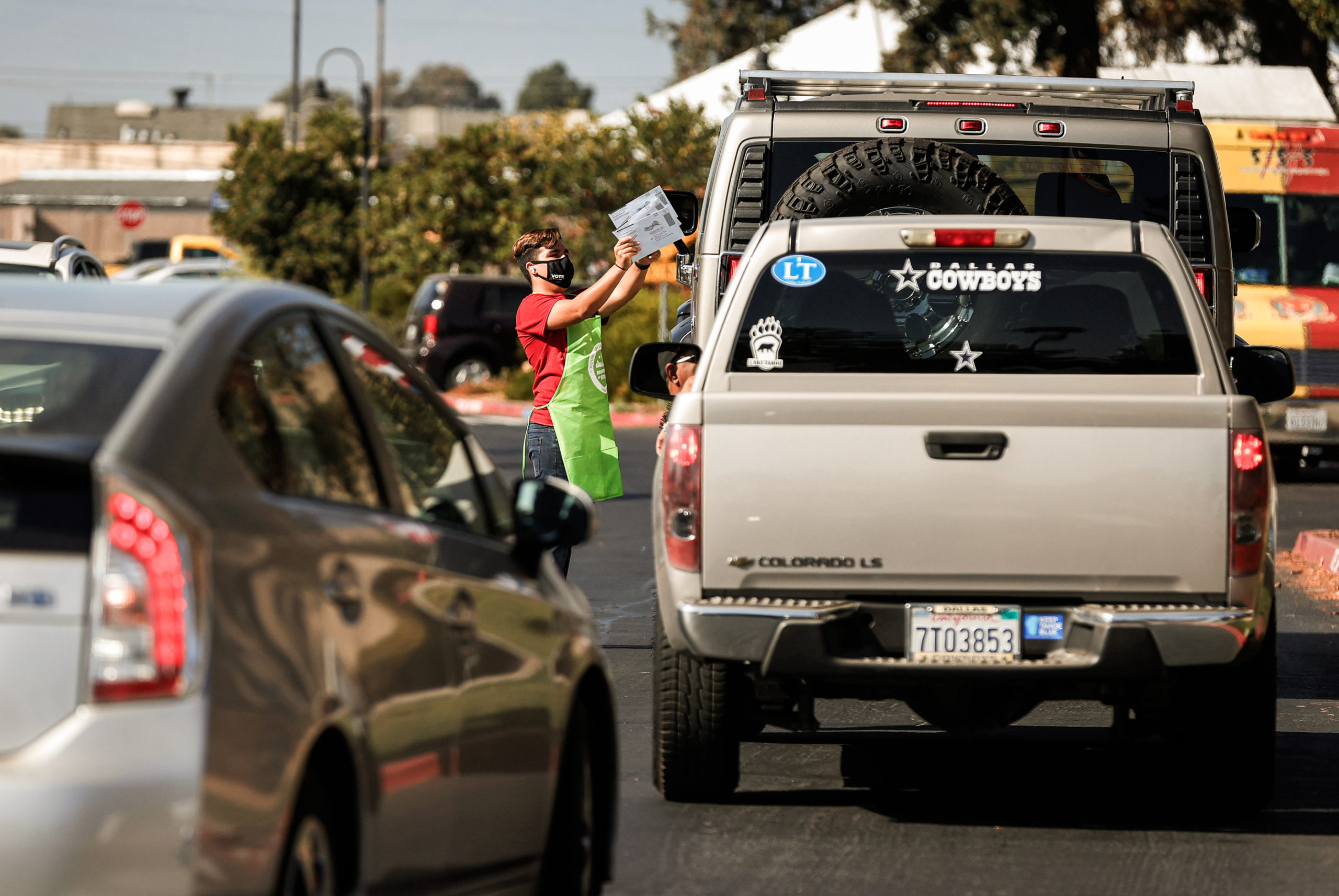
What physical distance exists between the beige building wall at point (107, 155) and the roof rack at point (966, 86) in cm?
9205

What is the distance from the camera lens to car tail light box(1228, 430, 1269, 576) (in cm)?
595

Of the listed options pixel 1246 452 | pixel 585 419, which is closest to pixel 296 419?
pixel 1246 452

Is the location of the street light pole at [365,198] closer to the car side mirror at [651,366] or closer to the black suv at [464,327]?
the black suv at [464,327]

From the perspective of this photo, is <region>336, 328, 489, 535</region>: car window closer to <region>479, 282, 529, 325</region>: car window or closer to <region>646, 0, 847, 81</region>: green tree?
<region>479, 282, 529, 325</region>: car window

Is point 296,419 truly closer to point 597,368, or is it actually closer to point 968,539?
point 968,539

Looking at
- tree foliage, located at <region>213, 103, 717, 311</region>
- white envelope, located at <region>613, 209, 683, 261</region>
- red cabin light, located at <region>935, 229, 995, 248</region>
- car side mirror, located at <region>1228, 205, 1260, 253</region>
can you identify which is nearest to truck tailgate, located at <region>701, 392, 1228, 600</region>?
red cabin light, located at <region>935, 229, 995, 248</region>

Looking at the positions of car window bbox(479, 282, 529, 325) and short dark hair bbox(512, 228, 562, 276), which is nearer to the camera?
short dark hair bbox(512, 228, 562, 276)

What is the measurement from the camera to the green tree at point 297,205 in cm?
4344

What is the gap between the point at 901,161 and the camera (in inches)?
343

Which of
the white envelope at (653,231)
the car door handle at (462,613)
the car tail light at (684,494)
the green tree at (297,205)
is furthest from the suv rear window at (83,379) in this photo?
the green tree at (297,205)

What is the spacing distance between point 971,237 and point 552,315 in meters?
3.35

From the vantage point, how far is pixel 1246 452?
596 centimetres

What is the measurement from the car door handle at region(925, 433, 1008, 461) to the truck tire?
2840 millimetres

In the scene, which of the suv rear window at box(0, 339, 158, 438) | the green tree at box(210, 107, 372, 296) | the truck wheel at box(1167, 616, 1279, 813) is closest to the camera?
the suv rear window at box(0, 339, 158, 438)
